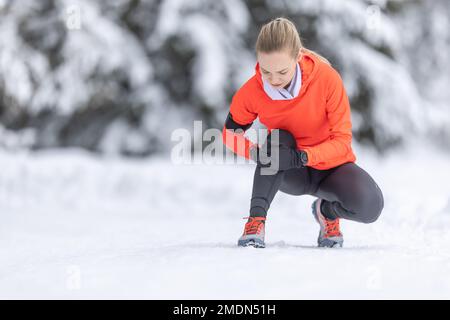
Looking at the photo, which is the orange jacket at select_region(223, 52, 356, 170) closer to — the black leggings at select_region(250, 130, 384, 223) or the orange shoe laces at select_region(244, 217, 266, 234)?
the black leggings at select_region(250, 130, 384, 223)

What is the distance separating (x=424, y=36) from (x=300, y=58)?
699cm

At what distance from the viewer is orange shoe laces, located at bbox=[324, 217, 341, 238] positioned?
2.93m

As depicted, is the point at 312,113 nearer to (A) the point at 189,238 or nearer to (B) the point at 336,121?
(B) the point at 336,121

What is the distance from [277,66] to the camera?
8.34 ft

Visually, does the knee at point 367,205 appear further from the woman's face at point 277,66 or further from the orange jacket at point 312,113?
the woman's face at point 277,66

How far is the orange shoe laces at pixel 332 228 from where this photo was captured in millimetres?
2934

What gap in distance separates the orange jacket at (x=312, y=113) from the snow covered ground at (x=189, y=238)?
1.31ft

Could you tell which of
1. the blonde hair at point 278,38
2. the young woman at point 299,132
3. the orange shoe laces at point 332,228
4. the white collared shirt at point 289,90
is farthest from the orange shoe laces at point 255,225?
the blonde hair at point 278,38

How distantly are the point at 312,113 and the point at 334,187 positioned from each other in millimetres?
321

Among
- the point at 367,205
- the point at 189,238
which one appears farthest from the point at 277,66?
the point at 189,238

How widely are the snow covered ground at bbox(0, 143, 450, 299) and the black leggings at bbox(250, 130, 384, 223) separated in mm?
174

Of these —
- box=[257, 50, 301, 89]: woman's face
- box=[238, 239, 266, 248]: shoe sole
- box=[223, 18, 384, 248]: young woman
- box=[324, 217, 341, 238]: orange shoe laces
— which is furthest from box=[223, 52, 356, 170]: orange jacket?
box=[238, 239, 266, 248]: shoe sole

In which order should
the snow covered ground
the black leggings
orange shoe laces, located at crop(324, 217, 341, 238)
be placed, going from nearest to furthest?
the snow covered ground < the black leggings < orange shoe laces, located at crop(324, 217, 341, 238)

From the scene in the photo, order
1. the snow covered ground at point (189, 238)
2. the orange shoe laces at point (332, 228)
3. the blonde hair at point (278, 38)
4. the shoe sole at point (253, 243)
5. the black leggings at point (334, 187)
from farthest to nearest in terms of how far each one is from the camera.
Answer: the orange shoe laces at point (332, 228)
the black leggings at point (334, 187)
the shoe sole at point (253, 243)
the blonde hair at point (278, 38)
the snow covered ground at point (189, 238)
